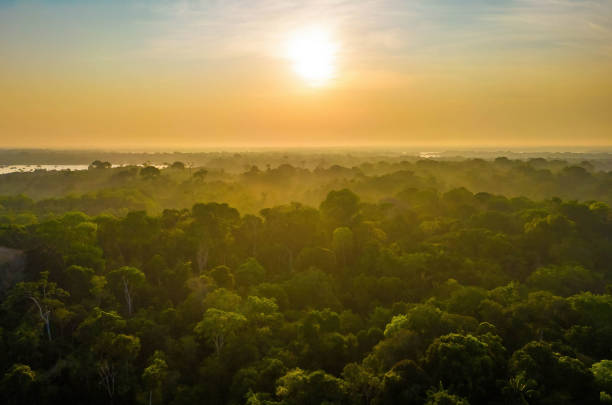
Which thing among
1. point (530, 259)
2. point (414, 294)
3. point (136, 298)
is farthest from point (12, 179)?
point (530, 259)

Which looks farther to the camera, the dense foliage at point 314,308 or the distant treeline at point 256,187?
the distant treeline at point 256,187

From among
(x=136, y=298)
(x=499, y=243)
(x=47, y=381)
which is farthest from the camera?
(x=499, y=243)

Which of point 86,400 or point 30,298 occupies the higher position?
point 30,298

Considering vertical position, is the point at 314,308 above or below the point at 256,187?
below

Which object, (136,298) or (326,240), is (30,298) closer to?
(136,298)

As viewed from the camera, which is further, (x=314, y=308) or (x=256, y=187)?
(x=256, y=187)

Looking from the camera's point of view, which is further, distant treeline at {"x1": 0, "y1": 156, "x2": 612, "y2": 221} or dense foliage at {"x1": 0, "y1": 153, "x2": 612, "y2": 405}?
distant treeline at {"x1": 0, "y1": 156, "x2": 612, "y2": 221}

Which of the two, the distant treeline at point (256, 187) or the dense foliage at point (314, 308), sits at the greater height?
the distant treeline at point (256, 187)

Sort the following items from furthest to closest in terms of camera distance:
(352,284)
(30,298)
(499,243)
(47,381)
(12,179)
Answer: (12,179)
(499,243)
(352,284)
(30,298)
(47,381)
